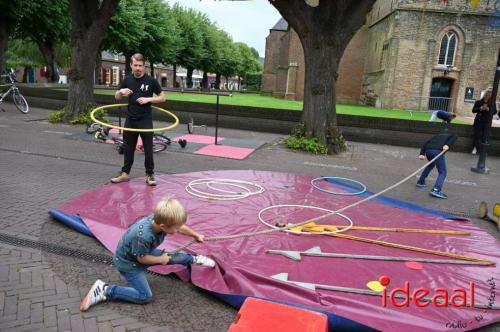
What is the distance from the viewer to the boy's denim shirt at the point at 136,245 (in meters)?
3.57

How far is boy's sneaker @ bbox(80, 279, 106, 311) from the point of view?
353 cm

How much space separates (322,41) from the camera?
12.2m

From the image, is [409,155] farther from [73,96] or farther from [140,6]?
[140,6]

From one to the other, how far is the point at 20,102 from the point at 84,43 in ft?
16.9

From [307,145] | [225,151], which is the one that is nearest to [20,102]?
[225,151]

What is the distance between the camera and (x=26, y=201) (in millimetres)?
6273

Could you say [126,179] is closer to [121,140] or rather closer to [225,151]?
[121,140]

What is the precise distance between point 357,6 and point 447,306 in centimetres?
1039

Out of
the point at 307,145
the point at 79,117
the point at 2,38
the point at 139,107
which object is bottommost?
the point at 307,145

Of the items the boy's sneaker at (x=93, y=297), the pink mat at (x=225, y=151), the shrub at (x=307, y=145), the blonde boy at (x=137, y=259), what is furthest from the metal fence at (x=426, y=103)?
the boy's sneaker at (x=93, y=297)

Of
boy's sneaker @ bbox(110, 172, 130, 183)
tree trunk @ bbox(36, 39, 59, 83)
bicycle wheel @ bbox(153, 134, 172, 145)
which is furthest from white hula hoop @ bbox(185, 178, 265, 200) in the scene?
tree trunk @ bbox(36, 39, 59, 83)

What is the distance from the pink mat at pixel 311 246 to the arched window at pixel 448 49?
104 feet

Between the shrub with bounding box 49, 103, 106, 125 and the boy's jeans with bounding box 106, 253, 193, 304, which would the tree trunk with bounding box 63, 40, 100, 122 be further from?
the boy's jeans with bounding box 106, 253, 193, 304

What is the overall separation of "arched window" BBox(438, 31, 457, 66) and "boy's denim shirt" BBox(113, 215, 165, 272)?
35.8m
